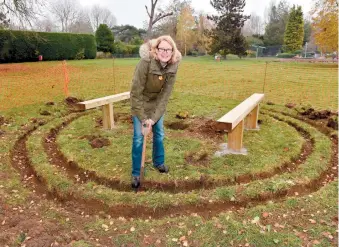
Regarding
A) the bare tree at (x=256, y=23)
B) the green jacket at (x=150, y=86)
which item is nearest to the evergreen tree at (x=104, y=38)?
the green jacket at (x=150, y=86)

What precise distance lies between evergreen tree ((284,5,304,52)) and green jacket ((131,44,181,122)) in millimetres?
45251

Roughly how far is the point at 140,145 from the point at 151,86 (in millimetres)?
776

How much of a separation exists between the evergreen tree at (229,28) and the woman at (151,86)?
33.7 metres

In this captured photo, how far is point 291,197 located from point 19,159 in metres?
4.23

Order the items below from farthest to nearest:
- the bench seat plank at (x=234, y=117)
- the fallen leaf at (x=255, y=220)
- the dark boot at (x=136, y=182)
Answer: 1. the bench seat plank at (x=234, y=117)
2. the dark boot at (x=136, y=182)
3. the fallen leaf at (x=255, y=220)

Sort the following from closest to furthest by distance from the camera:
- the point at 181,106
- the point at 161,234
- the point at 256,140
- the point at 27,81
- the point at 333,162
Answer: the point at 161,234, the point at 333,162, the point at 256,140, the point at 181,106, the point at 27,81

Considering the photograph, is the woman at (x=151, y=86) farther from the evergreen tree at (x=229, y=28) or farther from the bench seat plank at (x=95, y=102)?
the evergreen tree at (x=229, y=28)

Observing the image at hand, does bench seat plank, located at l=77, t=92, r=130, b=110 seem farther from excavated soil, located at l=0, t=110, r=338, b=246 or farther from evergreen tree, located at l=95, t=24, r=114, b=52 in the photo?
evergreen tree, located at l=95, t=24, r=114, b=52

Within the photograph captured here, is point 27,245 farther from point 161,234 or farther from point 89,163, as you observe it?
point 89,163

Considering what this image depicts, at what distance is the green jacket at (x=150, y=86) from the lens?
3.47m

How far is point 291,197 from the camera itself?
3631 mm

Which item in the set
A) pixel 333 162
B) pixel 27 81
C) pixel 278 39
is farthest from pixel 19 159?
pixel 278 39

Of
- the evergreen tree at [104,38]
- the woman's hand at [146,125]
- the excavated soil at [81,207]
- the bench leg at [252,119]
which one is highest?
the evergreen tree at [104,38]

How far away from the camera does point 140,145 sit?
3.82 meters
